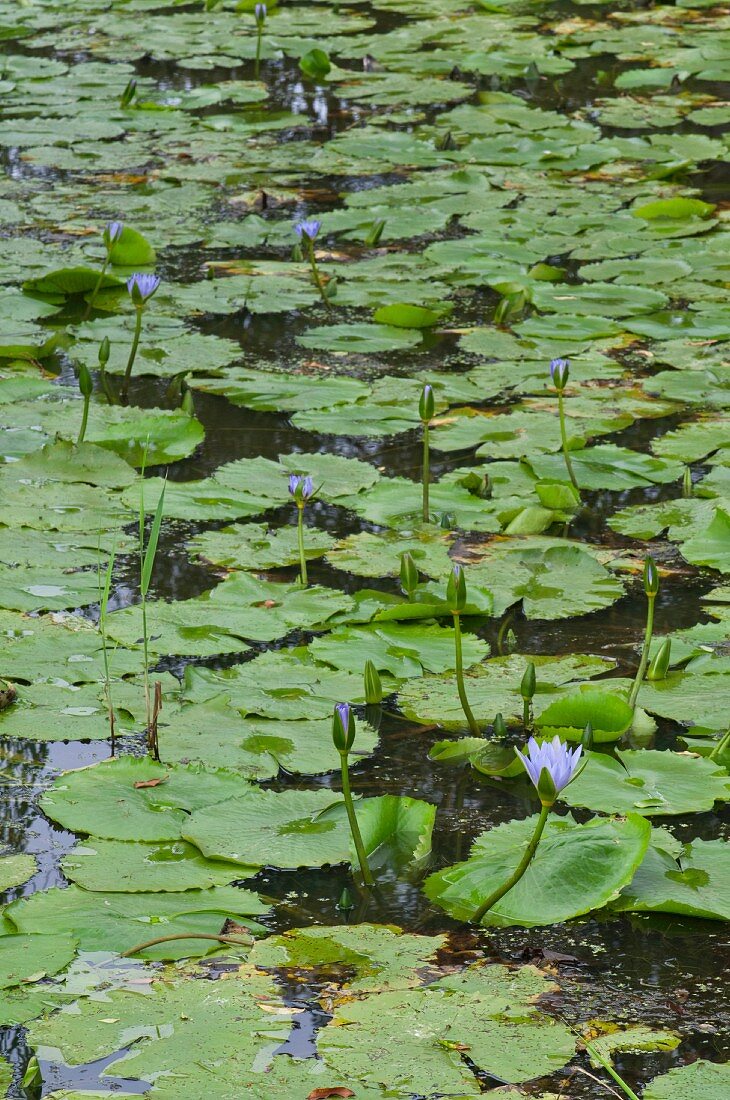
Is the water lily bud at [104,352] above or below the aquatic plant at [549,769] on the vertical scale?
below

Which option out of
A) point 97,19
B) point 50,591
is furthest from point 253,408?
point 97,19

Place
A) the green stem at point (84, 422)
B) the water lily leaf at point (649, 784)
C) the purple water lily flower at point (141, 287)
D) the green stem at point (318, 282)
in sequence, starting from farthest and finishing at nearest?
the green stem at point (318, 282)
the purple water lily flower at point (141, 287)
the green stem at point (84, 422)
the water lily leaf at point (649, 784)

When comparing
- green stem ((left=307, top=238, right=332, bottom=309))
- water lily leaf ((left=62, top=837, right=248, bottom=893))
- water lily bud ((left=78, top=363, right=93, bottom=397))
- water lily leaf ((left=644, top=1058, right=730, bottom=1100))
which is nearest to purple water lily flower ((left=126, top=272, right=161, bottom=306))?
water lily bud ((left=78, top=363, right=93, bottom=397))

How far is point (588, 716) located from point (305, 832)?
2.10 feet

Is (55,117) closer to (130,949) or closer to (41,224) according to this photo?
(41,224)

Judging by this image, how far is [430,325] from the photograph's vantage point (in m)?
5.09

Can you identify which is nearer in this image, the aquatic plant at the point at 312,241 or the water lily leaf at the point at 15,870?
the water lily leaf at the point at 15,870

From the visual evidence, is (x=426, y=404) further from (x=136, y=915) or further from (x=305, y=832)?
(x=136, y=915)

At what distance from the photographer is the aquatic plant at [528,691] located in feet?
8.96

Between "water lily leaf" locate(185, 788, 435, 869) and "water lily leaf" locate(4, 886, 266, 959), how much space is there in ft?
0.30

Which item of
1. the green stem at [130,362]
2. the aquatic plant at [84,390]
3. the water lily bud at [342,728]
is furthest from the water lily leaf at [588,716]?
the green stem at [130,362]

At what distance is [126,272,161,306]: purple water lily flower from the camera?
13.7 ft

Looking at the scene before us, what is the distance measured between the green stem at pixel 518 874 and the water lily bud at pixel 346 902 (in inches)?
8.0

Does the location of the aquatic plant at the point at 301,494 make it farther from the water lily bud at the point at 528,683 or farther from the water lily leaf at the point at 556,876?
the water lily leaf at the point at 556,876
